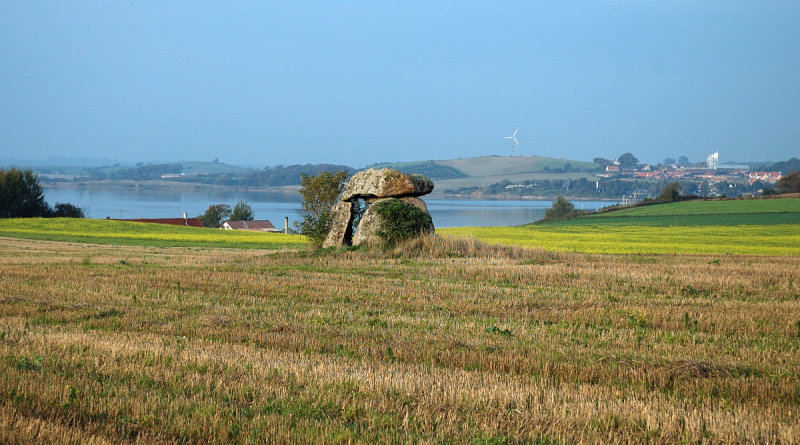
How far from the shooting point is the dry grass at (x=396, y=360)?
581 cm

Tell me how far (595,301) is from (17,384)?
10.7 meters

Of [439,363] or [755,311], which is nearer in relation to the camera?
[439,363]

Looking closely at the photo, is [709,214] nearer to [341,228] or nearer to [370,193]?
[370,193]

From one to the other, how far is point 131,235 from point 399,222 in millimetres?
35984

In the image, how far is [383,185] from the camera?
96.6 feet

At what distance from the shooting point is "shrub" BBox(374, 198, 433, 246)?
25.4 metres

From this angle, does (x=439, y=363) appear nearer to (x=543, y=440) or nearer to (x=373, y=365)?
(x=373, y=365)

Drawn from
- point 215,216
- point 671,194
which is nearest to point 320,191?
point 671,194

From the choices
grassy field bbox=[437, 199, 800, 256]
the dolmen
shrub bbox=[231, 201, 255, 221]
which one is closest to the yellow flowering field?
grassy field bbox=[437, 199, 800, 256]

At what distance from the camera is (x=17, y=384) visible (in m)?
6.54

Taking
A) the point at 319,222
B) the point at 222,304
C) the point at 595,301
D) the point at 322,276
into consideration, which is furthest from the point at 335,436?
the point at 319,222

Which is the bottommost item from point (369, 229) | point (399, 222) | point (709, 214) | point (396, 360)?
point (709, 214)

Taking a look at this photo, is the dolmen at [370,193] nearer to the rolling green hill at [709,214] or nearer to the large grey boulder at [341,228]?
the large grey boulder at [341,228]

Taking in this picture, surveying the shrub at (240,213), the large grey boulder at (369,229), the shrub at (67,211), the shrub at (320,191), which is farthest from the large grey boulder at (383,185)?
the shrub at (240,213)
